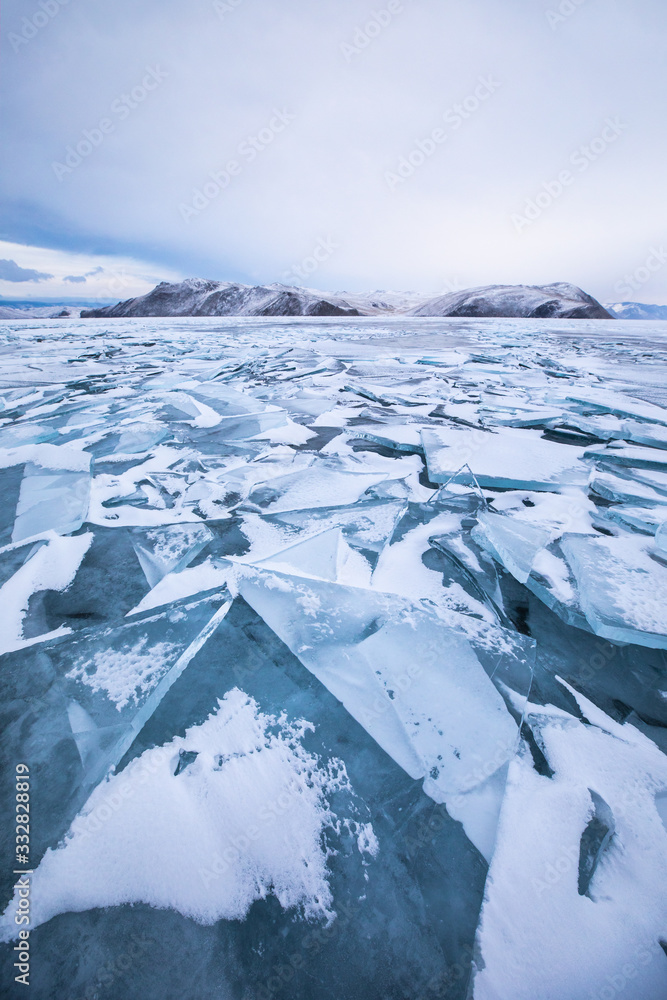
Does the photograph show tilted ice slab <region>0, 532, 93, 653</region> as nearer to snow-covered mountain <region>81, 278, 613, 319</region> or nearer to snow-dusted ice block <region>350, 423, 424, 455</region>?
snow-dusted ice block <region>350, 423, 424, 455</region>

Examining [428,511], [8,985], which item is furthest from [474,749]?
[428,511]

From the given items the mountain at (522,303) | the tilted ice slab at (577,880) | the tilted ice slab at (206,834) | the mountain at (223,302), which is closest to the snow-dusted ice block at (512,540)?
the tilted ice slab at (577,880)

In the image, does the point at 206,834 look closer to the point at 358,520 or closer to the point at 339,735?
the point at 339,735

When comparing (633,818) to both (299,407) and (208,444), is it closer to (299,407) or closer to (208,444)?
(208,444)

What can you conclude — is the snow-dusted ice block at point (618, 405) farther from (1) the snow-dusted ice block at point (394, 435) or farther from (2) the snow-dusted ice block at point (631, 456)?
(1) the snow-dusted ice block at point (394, 435)

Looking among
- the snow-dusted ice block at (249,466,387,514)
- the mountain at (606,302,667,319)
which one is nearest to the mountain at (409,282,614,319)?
the snow-dusted ice block at (249,466,387,514)

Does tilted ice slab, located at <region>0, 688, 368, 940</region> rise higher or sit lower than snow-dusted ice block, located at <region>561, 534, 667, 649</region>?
lower
